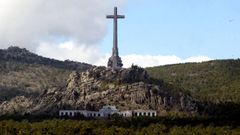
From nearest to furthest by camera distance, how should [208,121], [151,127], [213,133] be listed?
1. [213,133]
2. [151,127]
3. [208,121]

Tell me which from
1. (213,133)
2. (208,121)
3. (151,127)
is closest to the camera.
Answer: (213,133)

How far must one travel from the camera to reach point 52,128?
6604 inches

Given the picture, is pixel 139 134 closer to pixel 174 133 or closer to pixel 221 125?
pixel 174 133

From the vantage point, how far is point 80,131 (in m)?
165

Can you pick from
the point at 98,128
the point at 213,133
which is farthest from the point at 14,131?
the point at 213,133

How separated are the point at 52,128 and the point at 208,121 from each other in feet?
132

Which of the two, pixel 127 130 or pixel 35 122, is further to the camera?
pixel 35 122

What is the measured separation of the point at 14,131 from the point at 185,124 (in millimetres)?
41801

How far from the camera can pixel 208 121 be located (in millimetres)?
178625

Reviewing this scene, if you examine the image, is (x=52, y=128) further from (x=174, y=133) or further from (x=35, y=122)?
(x=174, y=133)

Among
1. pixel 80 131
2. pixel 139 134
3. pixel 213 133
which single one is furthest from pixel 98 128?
pixel 213 133

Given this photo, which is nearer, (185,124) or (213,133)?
(213,133)

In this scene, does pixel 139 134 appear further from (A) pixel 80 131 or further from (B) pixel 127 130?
(A) pixel 80 131

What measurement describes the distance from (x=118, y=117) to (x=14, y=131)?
3229cm
